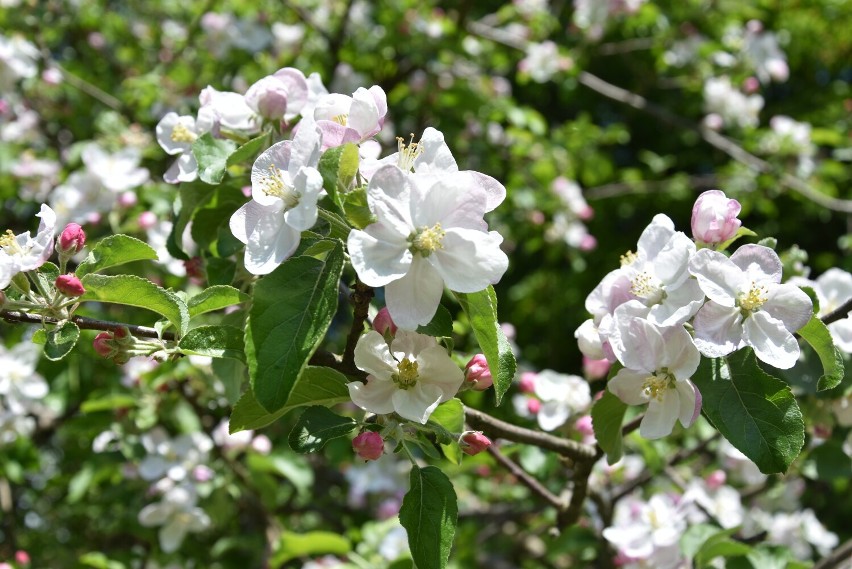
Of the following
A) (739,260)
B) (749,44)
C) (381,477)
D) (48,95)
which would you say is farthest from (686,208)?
(739,260)

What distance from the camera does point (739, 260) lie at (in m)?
1.21

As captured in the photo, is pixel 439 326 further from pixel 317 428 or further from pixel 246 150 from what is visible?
pixel 246 150

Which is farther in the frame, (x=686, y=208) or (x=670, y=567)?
(x=686, y=208)

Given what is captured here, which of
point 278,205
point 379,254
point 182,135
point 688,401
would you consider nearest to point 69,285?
point 278,205

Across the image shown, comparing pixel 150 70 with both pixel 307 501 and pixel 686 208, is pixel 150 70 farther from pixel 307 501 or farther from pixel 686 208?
pixel 686 208

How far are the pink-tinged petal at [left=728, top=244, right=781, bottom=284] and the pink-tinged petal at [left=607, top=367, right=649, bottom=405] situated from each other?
0.70 feet

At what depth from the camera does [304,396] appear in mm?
1168

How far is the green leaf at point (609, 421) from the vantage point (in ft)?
4.24

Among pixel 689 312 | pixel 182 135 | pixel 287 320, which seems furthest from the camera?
pixel 182 135

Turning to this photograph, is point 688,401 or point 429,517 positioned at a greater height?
point 688,401

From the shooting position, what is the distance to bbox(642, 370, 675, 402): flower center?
3.84 feet

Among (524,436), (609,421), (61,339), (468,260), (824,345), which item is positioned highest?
(468,260)

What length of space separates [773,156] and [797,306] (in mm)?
3411

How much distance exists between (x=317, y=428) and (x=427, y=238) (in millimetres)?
328
